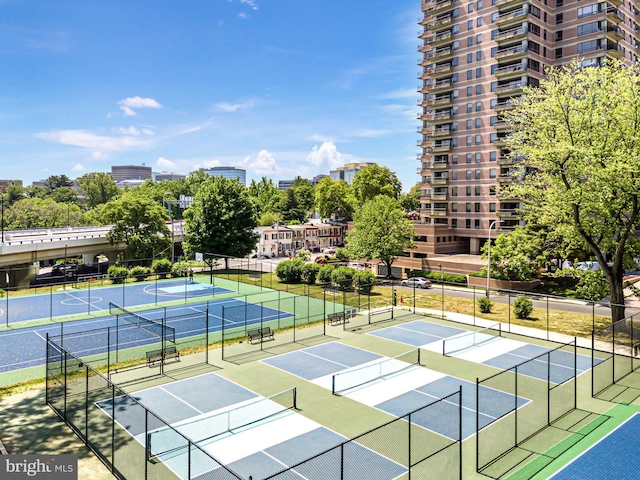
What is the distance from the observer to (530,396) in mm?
20234

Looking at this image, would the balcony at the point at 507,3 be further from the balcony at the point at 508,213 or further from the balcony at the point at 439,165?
the balcony at the point at 508,213

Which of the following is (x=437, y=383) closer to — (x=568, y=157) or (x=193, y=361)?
(x=193, y=361)

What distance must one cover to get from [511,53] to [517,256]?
110ft

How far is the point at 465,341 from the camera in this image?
28.8 m

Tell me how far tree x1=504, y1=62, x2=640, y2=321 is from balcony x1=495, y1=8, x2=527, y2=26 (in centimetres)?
4076

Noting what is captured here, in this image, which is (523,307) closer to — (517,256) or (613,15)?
(517,256)

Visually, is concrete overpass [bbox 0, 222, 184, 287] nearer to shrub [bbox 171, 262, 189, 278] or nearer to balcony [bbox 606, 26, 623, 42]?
shrub [bbox 171, 262, 189, 278]

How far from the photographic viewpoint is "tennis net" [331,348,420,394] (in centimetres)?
2179

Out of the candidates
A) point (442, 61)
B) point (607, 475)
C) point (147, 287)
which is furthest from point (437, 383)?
point (442, 61)

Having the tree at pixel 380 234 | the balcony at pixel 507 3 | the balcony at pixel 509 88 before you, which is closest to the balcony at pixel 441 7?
the balcony at pixel 507 3

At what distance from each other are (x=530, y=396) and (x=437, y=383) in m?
3.94

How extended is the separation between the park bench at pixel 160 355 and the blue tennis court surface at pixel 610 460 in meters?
17.8

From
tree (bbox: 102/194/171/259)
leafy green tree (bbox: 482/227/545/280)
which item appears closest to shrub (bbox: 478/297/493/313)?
leafy green tree (bbox: 482/227/545/280)

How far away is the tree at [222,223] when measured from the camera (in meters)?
60.3
